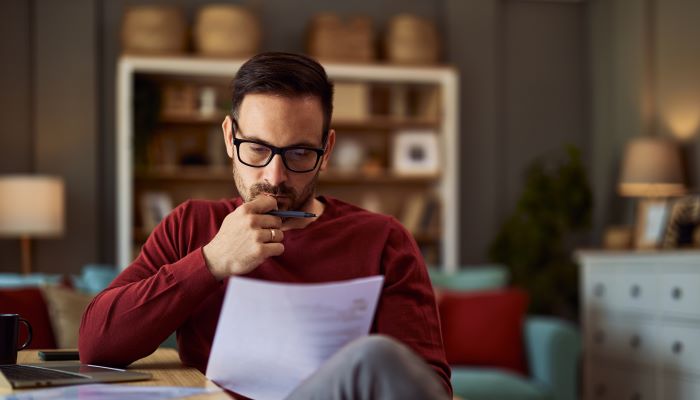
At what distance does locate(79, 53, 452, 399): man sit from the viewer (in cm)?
139

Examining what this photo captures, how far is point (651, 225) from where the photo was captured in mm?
4465

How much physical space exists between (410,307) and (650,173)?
360cm

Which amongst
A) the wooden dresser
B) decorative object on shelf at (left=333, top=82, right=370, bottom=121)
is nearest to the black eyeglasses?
the wooden dresser

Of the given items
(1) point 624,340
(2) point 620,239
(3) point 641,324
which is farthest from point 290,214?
(2) point 620,239

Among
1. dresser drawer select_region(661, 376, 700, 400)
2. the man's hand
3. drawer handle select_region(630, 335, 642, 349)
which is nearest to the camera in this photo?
the man's hand

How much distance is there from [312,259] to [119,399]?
20.3 inches

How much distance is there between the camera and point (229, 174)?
5617 millimetres

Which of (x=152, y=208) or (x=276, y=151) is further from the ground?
(x=276, y=151)

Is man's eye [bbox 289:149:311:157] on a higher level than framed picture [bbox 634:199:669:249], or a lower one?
higher

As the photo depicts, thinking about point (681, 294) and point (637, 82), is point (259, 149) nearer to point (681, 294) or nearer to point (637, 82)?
point (681, 294)

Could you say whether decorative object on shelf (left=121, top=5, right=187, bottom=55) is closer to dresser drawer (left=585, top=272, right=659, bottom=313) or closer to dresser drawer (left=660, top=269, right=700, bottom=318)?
dresser drawer (left=585, top=272, right=659, bottom=313)

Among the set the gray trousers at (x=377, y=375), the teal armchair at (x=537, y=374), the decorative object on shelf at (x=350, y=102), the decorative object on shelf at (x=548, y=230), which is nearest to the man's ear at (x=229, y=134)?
the gray trousers at (x=377, y=375)

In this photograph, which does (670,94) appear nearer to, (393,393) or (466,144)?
(466,144)

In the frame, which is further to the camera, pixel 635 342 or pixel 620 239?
pixel 620 239
